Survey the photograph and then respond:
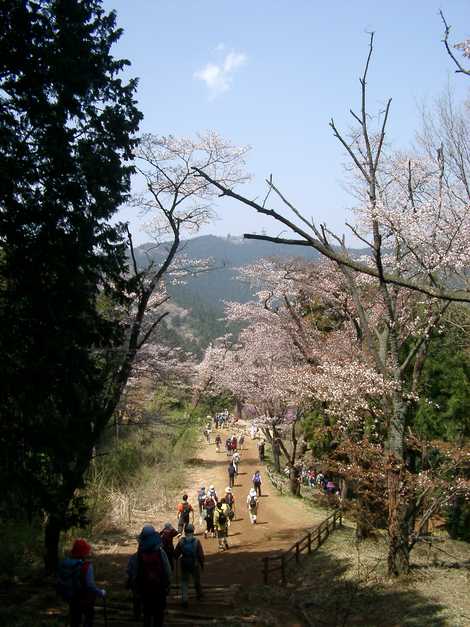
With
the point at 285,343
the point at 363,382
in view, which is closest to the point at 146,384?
the point at 285,343

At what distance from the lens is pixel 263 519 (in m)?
20.9

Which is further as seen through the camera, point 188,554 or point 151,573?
→ point 188,554

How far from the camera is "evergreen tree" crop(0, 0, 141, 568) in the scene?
8266 mm

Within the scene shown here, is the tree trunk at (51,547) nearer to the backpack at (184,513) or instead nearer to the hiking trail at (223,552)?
the hiking trail at (223,552)

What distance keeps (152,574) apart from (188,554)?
117 inches

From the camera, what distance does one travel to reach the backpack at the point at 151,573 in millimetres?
6547

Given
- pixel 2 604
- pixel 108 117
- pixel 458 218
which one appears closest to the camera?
pixel 2 604

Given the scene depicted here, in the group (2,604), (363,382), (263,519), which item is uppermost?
(363,382)

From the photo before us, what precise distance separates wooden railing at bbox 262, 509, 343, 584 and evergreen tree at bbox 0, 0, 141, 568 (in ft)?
15.7

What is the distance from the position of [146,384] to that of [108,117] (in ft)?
63.2

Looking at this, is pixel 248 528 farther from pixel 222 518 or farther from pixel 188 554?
pixel 188 554

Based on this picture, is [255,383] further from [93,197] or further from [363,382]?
[93,197]

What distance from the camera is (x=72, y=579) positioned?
638 centimetres

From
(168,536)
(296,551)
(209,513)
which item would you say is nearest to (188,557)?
(168,536)
